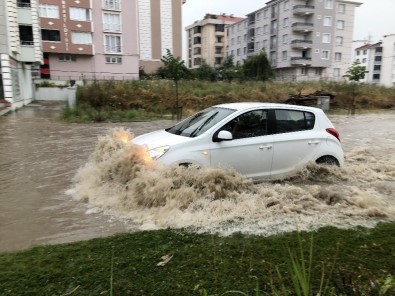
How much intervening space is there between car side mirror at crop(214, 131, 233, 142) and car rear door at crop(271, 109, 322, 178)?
1.01 meters

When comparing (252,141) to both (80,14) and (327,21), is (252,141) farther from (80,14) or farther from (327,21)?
(327,21)

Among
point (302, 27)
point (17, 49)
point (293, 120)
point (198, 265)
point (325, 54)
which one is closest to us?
point (198, 265)

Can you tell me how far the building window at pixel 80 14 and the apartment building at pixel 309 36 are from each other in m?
29.3

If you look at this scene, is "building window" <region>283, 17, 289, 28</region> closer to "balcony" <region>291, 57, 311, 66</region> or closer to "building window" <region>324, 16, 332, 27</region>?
"balcony" <region>291, 57, 311, 66</region>

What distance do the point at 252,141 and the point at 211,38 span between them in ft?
287

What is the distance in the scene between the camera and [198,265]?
3.65 meters

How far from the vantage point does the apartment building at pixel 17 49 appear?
2319 cm

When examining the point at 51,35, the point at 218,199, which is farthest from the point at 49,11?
the point at 218,199

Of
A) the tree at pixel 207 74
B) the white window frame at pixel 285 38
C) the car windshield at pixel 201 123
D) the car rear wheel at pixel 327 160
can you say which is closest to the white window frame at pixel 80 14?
the tree at pixel 207 74

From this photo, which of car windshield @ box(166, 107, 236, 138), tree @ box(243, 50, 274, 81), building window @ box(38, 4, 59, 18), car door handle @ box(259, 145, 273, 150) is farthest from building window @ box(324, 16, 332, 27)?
car door handle @ box(259, 145, 273, 150)

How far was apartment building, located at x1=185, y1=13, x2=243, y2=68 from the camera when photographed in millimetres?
89500

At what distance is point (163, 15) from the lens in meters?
56.6

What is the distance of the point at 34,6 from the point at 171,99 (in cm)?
1555

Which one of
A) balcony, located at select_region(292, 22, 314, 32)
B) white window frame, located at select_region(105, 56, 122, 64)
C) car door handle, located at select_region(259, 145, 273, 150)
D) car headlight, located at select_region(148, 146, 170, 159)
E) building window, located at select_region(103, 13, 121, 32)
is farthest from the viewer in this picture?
balcony, located at select_region(292, 22, 314, 32)
